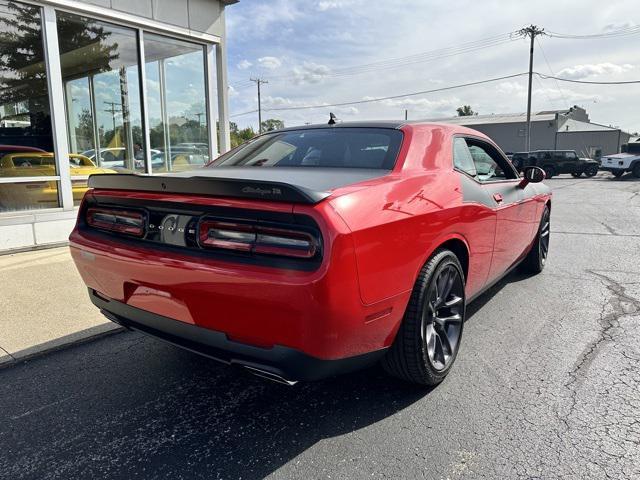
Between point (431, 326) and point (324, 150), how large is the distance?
1.32 meters

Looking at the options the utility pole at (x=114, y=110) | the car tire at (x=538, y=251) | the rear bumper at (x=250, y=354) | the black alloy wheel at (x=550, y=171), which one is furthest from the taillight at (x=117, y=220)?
the black alloy wheel at (x=550, y=171)

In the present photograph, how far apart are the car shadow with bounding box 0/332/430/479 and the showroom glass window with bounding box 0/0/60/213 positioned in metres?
4.27

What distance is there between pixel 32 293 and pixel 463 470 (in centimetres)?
432

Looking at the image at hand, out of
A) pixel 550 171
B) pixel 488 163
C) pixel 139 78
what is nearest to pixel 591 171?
pixel 550 171

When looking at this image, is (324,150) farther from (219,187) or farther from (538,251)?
(538,251)

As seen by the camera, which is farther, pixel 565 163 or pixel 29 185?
pixel 565 163

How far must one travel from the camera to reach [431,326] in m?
2.72

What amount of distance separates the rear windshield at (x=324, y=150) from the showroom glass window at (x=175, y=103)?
5773 mm

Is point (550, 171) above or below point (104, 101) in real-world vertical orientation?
below

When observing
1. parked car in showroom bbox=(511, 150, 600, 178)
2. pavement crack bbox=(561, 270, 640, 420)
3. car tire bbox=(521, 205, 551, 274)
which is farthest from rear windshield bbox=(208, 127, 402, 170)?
parked car in showroom bbox=(511, 150, 600, 178)

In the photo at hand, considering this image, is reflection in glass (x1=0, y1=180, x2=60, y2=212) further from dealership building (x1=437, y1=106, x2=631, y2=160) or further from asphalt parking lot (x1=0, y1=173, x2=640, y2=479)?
dealership building (x1=437, y1=106, x2=631, y2=160)

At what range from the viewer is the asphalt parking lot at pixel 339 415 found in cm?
214

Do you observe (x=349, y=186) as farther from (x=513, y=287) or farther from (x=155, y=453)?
(x=513, y=287)

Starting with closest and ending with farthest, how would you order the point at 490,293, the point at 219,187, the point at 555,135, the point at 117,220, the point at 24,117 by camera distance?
the point at 219,187 → the point at 117,220 → the point at 490,293 → the point at 24,117 → the point at 555,135
